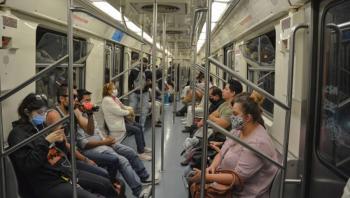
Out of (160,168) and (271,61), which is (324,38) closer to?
(271,61)

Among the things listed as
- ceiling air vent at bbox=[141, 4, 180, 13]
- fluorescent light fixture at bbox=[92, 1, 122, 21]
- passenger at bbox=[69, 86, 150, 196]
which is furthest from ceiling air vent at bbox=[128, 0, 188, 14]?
passenger at bbox=[69, 86, 150, 196]

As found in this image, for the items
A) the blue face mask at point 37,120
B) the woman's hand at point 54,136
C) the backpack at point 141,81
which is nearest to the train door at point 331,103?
the woman's hand at point 54,136

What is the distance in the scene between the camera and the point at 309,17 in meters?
2.54

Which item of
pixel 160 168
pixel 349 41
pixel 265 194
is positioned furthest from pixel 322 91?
pixel 160 168

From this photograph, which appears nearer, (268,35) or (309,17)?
(309,17)

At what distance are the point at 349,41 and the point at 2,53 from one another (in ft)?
8.54

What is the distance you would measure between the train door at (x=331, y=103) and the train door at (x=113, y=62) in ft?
16.5

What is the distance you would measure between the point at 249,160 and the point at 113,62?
5.73 m

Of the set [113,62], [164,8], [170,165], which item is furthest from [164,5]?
[113,62]

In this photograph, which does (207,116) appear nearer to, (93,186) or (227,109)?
(93,186)

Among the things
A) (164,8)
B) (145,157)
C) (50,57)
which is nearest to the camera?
(164,8)

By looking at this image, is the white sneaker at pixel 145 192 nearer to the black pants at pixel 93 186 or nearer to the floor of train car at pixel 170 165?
the floor of train car at pixel 170 165

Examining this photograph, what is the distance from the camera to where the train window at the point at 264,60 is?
4383mm

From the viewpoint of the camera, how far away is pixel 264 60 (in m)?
4.77
